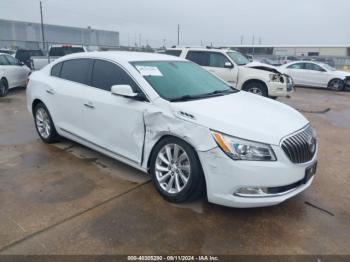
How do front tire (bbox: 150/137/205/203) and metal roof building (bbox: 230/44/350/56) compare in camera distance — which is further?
metal roof building (bbox: 230/44/350/56)

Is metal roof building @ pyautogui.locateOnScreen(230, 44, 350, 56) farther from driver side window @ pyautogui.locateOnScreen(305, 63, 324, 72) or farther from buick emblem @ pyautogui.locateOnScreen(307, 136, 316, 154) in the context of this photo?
buick emblem @ pyautogui.locateOnScreen(307, 136, 316, 154)

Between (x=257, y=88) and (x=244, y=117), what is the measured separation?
277 inches

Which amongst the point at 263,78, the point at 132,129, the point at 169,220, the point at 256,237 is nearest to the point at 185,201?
the point at 169,220

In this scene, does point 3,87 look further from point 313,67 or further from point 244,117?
point 313,67

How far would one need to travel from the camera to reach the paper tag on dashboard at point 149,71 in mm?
3902

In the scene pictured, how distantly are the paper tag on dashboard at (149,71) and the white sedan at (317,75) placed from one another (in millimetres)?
14157

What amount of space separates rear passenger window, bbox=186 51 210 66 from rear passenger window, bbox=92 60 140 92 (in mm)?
6573

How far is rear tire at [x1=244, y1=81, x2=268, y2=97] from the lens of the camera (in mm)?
9875

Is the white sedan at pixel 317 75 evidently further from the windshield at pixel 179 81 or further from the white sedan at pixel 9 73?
the windshield at pixel 179 81

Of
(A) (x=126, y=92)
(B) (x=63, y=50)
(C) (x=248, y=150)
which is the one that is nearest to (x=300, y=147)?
(C) (x=248, y=150)

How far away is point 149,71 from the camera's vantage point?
13.0ft

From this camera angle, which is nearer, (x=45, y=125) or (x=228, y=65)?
(x=45, y=125)

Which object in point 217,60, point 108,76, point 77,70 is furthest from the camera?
point 217,60

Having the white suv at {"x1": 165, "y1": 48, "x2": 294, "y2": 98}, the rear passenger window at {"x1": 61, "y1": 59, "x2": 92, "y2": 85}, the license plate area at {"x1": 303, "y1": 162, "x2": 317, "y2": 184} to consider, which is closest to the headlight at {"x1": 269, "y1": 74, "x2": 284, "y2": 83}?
the white suv at {"x1": 165, "y1": 48, "x2": 294, "y2": 98}
